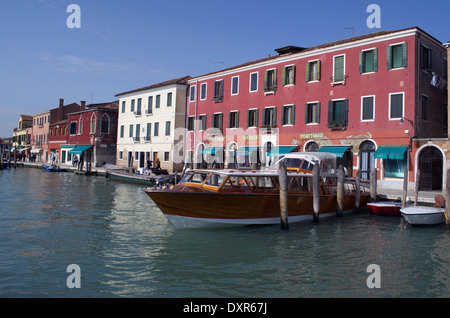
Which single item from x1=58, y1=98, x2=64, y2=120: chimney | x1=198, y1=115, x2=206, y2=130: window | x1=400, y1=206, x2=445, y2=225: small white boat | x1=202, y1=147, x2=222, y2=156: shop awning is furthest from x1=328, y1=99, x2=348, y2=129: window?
x1=58, y1=98, x2=64, y2=120: chimney

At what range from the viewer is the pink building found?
2042cm

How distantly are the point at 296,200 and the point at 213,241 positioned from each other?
4.12 metres

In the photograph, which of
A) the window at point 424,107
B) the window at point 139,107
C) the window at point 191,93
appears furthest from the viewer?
the window at point 139,107

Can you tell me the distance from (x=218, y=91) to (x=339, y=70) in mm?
11448

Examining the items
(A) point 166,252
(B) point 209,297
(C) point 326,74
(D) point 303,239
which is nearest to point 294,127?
(C) point 326,74

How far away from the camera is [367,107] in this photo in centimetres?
2192

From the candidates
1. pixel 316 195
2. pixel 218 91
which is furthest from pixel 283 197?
pixel 218 91

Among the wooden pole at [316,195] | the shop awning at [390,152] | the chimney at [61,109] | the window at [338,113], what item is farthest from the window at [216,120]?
the chimney at [61,109]

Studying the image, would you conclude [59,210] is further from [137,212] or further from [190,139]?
[190,139]

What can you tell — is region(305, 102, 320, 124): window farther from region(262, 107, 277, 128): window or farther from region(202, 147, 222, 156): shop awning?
region(202, 147, 222, 156): shop awning

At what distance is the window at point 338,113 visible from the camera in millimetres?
22828

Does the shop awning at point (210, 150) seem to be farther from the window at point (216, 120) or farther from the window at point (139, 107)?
the window at point (139, 107)

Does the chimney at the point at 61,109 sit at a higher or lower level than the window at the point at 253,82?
higher

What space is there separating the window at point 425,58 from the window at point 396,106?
6.88 feet
